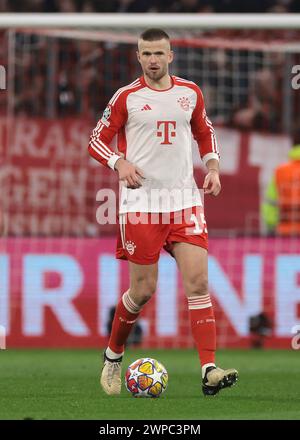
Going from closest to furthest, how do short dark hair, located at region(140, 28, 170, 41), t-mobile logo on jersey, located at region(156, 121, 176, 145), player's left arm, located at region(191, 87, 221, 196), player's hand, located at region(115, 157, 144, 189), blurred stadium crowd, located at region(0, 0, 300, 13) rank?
1. player's hand, located at region(115, 157, 144, 189)
2. short dark hair, located at region(140, 28, 170, 41)
3. t-mobile logo on jersey, located at region(156, 121, 176, 145)
4. player's left arm, located at region(191, 87, 221, 196)
5. blurred stadium crowd, located at region(0, 0, 300, 13)

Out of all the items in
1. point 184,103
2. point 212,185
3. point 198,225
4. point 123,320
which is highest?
point 184,103

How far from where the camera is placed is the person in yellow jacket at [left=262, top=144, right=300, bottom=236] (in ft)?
Result: 46.9

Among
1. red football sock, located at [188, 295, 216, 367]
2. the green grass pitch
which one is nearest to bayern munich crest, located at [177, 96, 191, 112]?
red football sock, located at [188, 295, 216, 367]

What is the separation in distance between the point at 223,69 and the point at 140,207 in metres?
7.48

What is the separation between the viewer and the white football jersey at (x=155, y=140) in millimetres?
8539

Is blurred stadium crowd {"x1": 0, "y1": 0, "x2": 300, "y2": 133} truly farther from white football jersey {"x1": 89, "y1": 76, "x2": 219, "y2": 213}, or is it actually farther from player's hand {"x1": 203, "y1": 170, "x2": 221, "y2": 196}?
player's hand {"x1": 203, "y1": 170, "x2": 221, "y2": 196}

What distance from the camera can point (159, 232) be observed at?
855cm

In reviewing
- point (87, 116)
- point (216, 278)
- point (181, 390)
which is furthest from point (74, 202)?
point (181, 390)

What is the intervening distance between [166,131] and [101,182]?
6.10 meters

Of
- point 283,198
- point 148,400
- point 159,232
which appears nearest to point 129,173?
point 159,232

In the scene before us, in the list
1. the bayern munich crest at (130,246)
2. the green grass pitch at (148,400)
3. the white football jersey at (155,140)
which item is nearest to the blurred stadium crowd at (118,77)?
the green grass pitch at (148,400)

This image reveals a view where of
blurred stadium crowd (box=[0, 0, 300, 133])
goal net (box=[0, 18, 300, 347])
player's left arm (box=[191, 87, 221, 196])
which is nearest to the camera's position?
player's left arm (box=[191, 87, 221, 196])

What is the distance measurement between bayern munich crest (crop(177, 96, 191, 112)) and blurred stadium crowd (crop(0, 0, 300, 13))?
339 inches

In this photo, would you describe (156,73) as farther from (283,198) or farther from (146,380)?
(283,198)
